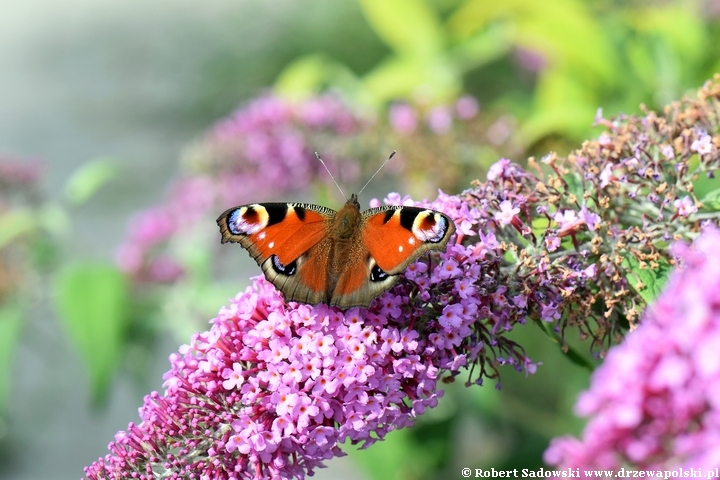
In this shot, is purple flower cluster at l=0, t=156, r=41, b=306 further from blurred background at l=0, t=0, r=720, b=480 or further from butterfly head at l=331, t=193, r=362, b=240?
butterfly head at l=331, t=193, r=362, b=240

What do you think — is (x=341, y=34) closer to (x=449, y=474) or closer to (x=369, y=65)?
(x=369, y=65)

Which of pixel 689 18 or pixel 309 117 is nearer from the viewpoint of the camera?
pixel 309 117

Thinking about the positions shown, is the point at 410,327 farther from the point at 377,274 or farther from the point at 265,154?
the point at 265,154

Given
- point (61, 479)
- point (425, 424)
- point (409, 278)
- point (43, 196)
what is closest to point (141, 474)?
point (409, 278)

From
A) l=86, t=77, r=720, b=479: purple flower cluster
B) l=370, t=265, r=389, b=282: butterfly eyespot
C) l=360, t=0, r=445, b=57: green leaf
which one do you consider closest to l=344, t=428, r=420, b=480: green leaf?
l=86, t=77, r=720, b=479: purple flower cluster

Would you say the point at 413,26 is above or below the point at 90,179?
above

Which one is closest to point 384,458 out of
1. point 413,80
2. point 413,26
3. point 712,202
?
point 712,202
